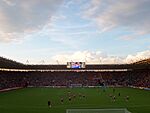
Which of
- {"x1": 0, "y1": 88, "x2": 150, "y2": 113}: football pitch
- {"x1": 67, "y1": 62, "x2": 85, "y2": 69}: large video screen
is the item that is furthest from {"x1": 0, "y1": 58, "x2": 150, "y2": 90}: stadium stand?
{"x1": 0, "y1": 88, "x2": 150, "y2": 113}: football pitch

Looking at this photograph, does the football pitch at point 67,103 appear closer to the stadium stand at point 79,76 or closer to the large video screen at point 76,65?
the stadium stand at point 79,76

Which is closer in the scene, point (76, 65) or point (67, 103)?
point (67, 103)

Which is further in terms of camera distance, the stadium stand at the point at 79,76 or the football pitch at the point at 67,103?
the stadium stand at the point at 79,76

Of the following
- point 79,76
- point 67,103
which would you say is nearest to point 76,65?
point 79,76

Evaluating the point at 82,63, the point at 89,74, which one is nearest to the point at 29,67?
the point at 82,63

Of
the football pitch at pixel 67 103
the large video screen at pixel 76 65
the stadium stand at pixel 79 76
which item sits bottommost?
the football pitch at pixel 67 103

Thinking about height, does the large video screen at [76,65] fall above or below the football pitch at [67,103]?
above

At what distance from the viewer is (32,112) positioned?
36.4 meters

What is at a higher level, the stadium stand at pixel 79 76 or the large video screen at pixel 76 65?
the large video screen at pixel 76 65

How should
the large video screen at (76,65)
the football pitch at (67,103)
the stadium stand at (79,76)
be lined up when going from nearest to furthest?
the football pitch at (67,103)
the stadium stand at (79,76)
the large video screen at (76,65)

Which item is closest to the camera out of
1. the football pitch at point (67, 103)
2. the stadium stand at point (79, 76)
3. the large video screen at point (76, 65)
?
the football pitch at point (67, 103)

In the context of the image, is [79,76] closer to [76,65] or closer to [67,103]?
[76,65]

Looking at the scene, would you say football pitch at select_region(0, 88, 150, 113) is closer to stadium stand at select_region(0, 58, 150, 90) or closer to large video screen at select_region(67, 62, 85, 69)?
stadium stand at select_region(0, 58, 150, 90)

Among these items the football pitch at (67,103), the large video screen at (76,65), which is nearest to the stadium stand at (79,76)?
the large video screen at (76,65)
